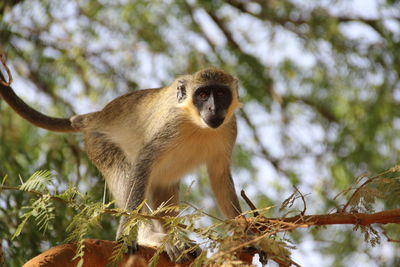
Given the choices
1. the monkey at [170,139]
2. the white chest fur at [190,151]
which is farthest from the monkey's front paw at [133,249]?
the white chest fur at [190,151]

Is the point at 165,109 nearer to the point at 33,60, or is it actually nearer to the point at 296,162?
the point at 33,60

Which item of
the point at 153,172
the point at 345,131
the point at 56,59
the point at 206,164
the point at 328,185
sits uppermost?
the point at 56,59

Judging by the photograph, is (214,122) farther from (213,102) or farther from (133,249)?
(133,249)

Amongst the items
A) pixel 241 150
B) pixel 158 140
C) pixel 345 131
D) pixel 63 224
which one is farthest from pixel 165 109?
pixel 345 131

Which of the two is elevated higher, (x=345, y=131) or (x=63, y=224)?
(x=63, y=224)

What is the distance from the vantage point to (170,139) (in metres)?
6.01

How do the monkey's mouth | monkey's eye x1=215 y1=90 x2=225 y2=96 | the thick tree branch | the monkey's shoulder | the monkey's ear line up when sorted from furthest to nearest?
the monkey's shoulder < the monkey's ear < monkey's eye x1=215 y1=90 x2=225 y2=96 < the monkey's mouth < the thick tree branch

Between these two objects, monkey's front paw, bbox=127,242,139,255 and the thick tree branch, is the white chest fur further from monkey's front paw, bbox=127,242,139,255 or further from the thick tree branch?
the thick tree branch

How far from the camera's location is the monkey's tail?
6375 mm

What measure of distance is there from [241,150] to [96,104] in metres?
2.46

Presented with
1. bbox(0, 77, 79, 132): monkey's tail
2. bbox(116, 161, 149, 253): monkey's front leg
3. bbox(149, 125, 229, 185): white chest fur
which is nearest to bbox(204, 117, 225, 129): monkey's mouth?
bbox(149, 125, 229, 185): white chest fur

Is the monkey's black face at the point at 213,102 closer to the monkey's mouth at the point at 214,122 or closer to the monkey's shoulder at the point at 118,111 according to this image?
the monkey's mouth at the point at 214,122

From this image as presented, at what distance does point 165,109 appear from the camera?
→ 6.27 meters

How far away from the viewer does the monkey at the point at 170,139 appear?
5.88 metres
